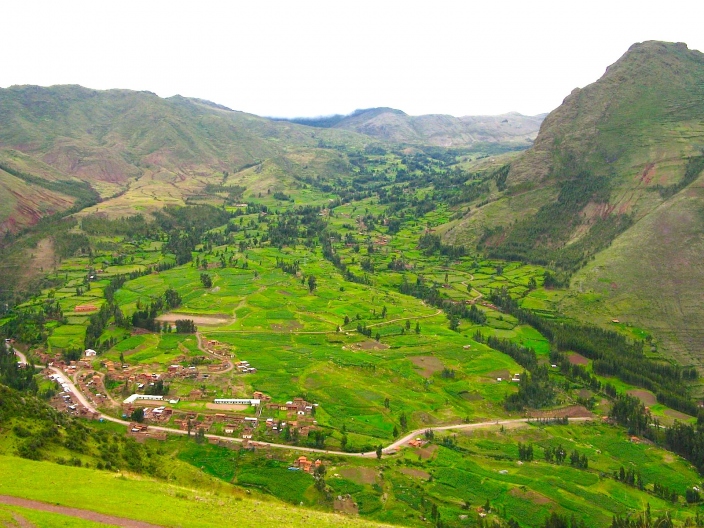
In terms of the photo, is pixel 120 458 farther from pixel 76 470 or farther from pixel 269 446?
pixel 269 446

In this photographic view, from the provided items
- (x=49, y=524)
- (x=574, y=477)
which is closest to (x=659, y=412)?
(x=574, y=477)

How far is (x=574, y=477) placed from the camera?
74.8 meters

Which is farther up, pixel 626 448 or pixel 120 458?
pixel 120 458

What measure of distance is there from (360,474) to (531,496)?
23.1 meters

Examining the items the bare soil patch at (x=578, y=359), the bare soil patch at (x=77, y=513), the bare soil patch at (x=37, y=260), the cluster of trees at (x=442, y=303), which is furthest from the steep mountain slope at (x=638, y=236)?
the bare soil patch at (x=37, y=260)

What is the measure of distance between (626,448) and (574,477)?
51.7 ft

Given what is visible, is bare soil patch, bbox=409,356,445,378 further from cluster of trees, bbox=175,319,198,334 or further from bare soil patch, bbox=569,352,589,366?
cluster of trees, bbox=175,319,198,334

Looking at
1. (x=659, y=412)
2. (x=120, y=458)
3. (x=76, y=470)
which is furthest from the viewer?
(x=659, y=412)

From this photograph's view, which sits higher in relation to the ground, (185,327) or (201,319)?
(185,327)

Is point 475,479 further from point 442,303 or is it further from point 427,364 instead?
point 442,303

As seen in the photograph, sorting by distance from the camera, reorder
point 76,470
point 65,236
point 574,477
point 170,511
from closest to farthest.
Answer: point 170,511 → point 76,470 → point 574,477 → point 65,236

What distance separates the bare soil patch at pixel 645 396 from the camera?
9862 cm

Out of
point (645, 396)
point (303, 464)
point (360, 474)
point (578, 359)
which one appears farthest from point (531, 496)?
point (578, 359)

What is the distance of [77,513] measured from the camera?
35.6 m
